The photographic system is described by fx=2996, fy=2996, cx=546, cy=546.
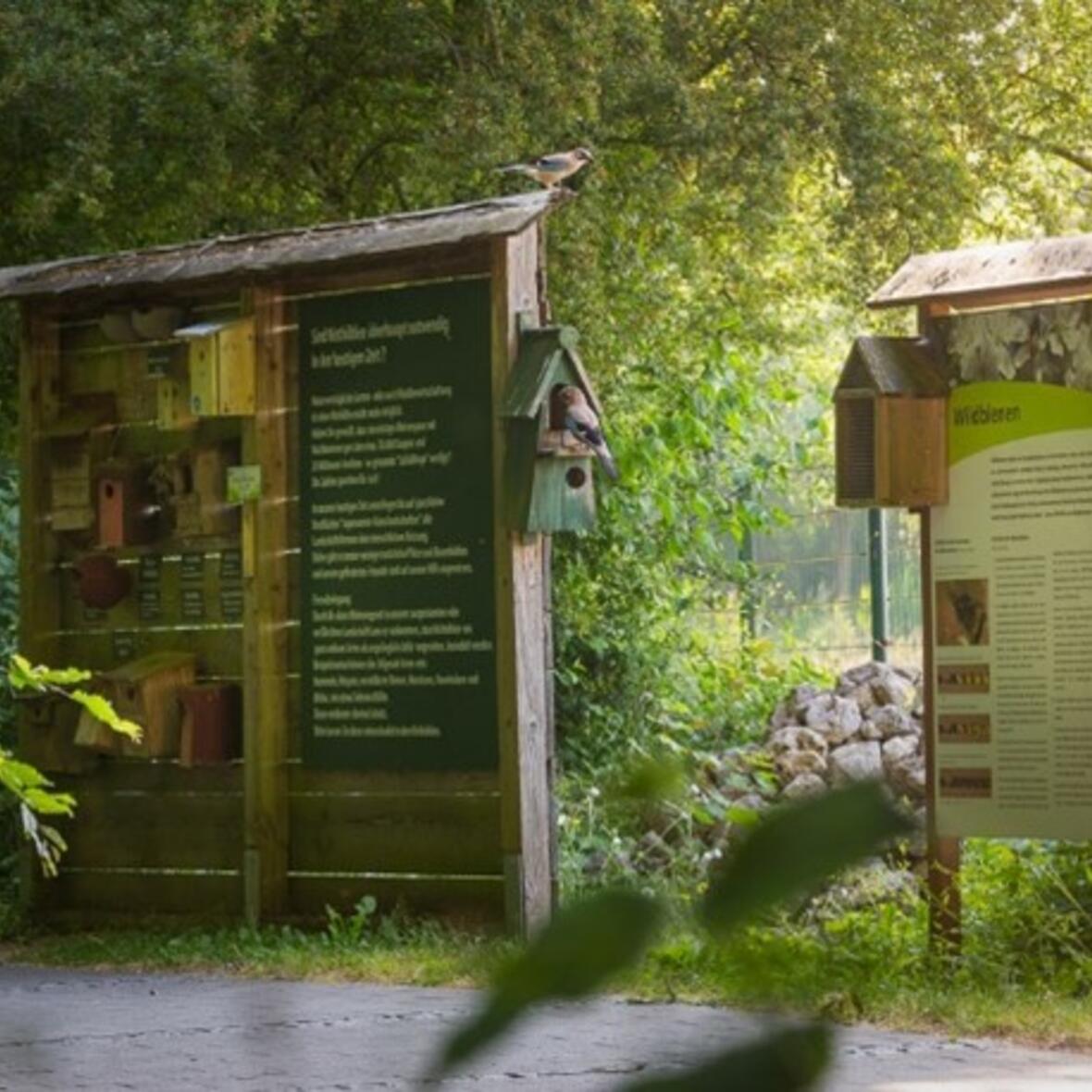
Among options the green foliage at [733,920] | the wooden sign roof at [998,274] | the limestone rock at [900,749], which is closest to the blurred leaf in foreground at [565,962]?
the green foliage at [733,920]

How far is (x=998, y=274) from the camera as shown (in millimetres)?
10031

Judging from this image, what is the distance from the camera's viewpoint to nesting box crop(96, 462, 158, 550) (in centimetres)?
1325

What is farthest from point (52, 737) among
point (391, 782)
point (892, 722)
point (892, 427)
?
point (892, 722)

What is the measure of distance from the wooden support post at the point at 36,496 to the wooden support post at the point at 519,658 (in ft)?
8.79

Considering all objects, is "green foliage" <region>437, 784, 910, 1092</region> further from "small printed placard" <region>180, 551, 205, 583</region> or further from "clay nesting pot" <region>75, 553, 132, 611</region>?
"clay nesting pot" <region>75, 553, 132, 611</region>

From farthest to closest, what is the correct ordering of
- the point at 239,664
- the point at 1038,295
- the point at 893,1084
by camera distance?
the point at 239,664 < the point at 1038,295 < the point at 893,1084

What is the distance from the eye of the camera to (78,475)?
1359cm

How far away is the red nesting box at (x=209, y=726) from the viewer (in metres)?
12.8

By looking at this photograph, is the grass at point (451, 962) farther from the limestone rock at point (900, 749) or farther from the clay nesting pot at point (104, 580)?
the limestone rock at point (900, 749)

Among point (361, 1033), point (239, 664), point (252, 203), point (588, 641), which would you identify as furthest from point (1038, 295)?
point (252, 203)

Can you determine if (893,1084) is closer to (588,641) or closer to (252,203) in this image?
(588,641)

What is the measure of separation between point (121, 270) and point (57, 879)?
281 cm

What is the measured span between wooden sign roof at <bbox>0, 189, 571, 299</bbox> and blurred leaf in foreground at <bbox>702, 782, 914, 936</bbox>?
10.9 m

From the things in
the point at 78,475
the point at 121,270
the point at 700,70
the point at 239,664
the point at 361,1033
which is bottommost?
the point at 361,1033
